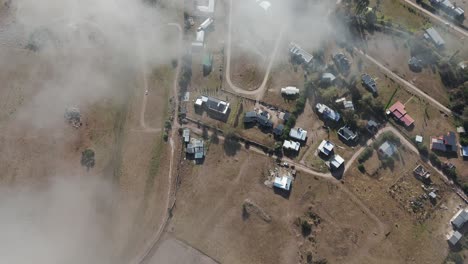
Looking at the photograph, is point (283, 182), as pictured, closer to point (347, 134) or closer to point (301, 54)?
point (347, 134)

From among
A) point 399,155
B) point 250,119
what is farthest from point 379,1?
point 250,119

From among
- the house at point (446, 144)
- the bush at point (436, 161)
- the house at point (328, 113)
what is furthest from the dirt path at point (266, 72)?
the bush at point (436, 161)

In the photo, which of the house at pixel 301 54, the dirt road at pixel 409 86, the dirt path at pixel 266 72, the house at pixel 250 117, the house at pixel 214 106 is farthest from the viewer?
the house at pixel 301 54

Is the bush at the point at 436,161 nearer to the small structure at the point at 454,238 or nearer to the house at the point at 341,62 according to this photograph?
the small structure at the point at 454,238

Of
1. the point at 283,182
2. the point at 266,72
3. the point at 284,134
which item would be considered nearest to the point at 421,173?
the point at 283,182

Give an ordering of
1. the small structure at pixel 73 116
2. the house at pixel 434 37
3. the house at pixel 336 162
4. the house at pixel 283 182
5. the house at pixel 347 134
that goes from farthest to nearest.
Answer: the house at pixel 434 37
the small structure at pixel 73 116
the house at pixel 347 134
the house at pixel 336 162
the house at pixel 283 182

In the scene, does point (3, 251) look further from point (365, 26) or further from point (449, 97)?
point (449, 97)

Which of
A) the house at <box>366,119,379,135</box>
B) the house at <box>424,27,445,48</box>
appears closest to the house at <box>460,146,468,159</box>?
the house at <box>366,119,379,135</box>
